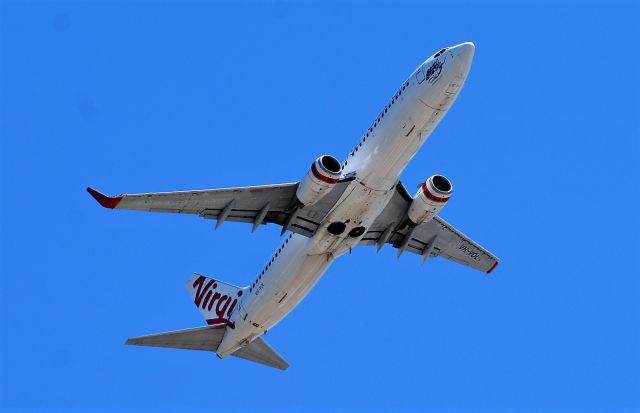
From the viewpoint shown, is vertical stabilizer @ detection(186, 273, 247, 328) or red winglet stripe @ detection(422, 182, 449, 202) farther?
vertical stabilizer @ detection(186, 273, 247, 328)

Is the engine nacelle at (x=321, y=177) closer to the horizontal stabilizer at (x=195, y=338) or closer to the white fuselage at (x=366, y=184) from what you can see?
the white fuselage at (x=366, y=184)

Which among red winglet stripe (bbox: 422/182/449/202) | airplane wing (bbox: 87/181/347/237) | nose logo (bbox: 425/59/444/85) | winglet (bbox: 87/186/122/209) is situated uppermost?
nose logo (bbox: 425/59/444/85)

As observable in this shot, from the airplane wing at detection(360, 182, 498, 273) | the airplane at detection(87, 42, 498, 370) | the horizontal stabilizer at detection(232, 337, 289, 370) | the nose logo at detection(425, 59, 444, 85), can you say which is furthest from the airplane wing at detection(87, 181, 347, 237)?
the horizontal stabilizer at detection(232, 337, 289, 370)

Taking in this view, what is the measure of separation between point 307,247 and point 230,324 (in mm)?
6242

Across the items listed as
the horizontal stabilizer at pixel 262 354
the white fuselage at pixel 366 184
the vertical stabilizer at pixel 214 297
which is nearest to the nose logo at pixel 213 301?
the vertical stabilizer at pixel 214 297

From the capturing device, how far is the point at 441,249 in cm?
5156

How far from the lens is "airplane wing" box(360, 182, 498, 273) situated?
4784cm

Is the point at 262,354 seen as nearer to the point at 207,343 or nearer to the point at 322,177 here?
the point at 207,343

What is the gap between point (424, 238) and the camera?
50.6 m

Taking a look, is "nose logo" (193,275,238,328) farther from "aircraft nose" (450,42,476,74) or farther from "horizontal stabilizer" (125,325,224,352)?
"aircraft nose" (450,42,476,74)

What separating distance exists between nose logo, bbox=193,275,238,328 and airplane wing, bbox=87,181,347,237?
620 centimetres

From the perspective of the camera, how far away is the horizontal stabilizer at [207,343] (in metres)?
49.6

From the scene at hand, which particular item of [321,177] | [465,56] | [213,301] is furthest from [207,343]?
[465,56]

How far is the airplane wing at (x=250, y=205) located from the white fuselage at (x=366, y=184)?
514 millimetres
